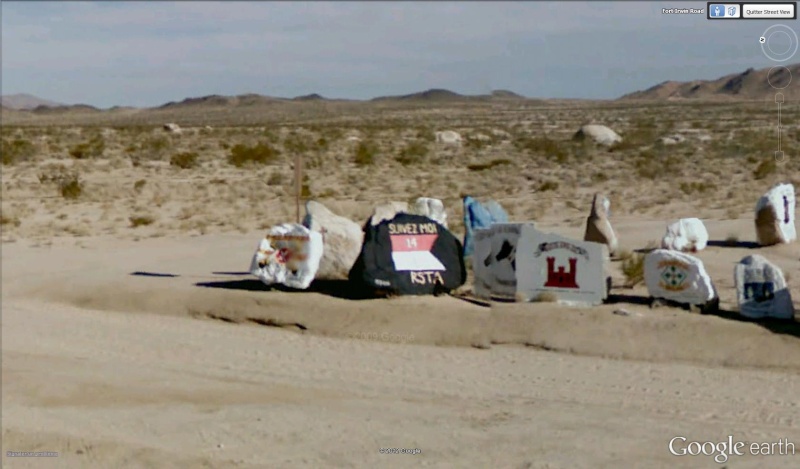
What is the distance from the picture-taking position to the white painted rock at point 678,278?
13648 millimetres

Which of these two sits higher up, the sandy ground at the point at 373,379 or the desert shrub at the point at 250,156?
the desert shrub at the point at 250,156

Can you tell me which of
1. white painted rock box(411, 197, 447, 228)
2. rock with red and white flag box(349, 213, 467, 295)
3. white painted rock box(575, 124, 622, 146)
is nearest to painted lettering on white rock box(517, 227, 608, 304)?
rock with red and white flag box(349, 213, 467, 295)

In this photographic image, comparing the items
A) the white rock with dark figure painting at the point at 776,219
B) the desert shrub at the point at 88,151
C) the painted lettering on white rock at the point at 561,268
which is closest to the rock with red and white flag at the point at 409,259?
the painted lettering on white rock at the point at 561,268

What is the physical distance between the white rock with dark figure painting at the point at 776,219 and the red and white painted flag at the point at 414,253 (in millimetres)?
5705

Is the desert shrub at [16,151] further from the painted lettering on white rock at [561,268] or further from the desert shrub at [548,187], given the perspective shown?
the painted lettering on white rock at [561,268]

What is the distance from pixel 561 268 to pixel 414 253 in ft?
6.80

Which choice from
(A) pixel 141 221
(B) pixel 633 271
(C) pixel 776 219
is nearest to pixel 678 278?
(B) pixel 633 271

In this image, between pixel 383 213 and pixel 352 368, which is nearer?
pixel 352 368

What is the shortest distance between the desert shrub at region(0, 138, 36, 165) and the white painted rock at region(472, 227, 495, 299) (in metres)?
31.0

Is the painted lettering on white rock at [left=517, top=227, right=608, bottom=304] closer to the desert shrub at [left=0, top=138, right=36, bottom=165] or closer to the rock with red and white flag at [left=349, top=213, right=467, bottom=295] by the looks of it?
the rock with red and white flag at [left=349, top=213, right=467, bottom=295]

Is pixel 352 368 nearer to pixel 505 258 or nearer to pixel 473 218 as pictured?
pixel 505 258

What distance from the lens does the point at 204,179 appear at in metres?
37.9

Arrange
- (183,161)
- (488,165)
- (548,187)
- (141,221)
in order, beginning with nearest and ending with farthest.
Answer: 1. (141,221)
2. (548,187)
3. (488,165)
4. (183,161)

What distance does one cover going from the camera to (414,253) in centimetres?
1571
